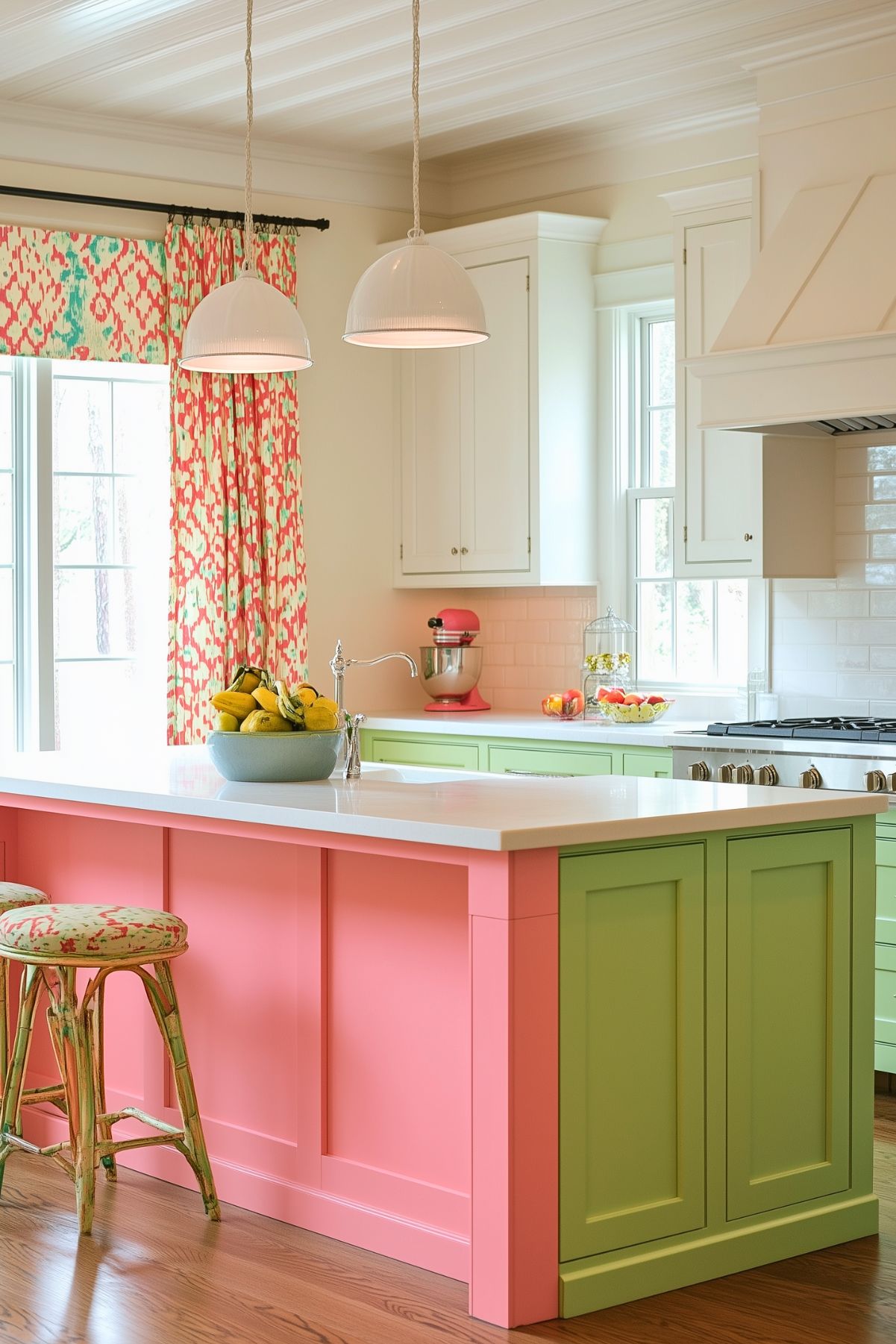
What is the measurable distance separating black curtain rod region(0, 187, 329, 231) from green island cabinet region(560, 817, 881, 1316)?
3.54m

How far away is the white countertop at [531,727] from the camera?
5.17 metres

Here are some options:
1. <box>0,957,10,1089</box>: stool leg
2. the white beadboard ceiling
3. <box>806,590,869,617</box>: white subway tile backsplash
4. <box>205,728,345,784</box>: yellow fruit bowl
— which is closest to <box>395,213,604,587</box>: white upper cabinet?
the white beadboard ceiling

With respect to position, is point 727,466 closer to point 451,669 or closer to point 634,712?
point 634,712

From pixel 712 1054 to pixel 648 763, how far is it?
206 cm

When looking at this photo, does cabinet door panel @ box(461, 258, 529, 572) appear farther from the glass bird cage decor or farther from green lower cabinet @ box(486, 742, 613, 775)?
green lower cabinet @ box(486, 742, 613, 775)

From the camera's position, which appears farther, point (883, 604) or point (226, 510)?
point (226, 510)

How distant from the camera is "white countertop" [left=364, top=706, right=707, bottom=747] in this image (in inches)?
204

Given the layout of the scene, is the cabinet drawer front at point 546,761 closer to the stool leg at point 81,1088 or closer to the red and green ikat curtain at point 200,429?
the red and green ikat curtain at point 200,429

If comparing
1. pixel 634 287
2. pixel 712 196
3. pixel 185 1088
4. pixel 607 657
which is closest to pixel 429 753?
pixel 607 657

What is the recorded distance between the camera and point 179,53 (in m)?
5.08

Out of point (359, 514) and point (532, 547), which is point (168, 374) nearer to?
point (359, 514)

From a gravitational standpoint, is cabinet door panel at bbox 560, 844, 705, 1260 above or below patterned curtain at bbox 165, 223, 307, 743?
below

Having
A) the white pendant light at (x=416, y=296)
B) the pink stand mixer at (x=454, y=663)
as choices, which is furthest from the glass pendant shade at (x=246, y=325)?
the pink stand mixer at (x=454, y=663)

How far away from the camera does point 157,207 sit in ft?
19.0
